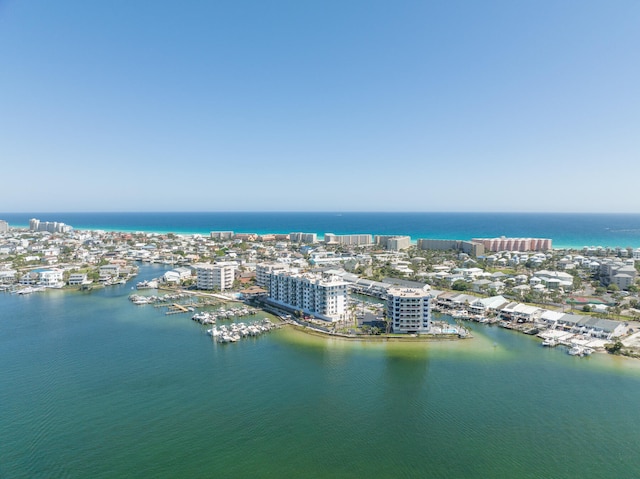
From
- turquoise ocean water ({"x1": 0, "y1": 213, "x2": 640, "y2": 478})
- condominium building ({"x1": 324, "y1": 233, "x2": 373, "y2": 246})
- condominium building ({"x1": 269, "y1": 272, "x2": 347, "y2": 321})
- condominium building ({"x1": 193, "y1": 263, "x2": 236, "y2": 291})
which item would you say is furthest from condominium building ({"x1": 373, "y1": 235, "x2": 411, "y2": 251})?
turquoise ocean water ({"x1": 0, "y1": 213, "x2": 640, "y2": 478})

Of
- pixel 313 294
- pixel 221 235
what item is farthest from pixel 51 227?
pixel 313 294

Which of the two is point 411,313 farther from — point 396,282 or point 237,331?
point 396,282

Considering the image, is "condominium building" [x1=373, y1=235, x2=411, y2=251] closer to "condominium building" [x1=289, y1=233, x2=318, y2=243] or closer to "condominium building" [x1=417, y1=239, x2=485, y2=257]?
"condominium building" [x1=417, y1=239, x2=485, y2=257]

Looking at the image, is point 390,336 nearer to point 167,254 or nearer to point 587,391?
point 587,391

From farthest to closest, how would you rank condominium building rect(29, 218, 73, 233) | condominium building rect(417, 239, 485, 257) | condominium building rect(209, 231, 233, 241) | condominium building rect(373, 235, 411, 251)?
condominium building rect(29, 218, 73, 233), condominium building rect(209, 231, 233, 241), condominium building rect(373, 235, 411, 251), condominium building rect(417, 239, 485, 257)

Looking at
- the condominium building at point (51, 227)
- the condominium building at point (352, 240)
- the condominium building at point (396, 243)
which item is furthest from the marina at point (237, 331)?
the condominium building at point (51, 227)

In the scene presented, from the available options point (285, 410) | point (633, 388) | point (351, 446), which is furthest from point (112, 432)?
point (633, 388)

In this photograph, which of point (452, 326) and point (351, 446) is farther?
point (452, 326)

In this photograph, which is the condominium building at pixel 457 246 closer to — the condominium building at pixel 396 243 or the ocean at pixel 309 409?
the condominium building at pixel 396 243
